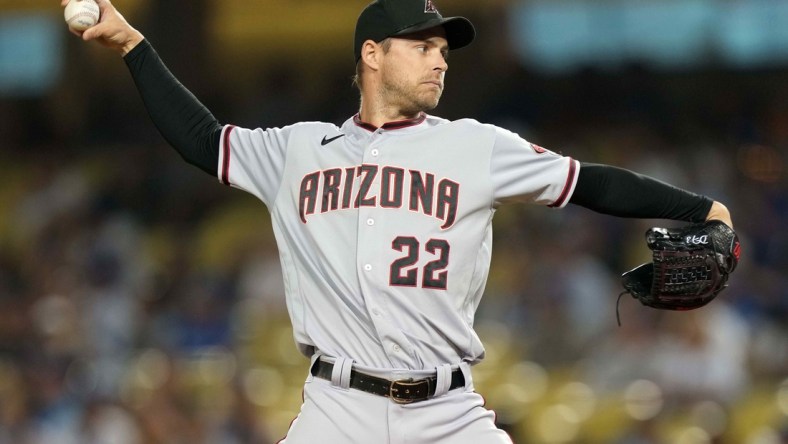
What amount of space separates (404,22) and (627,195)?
0.73 meters

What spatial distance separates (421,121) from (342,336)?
61cm

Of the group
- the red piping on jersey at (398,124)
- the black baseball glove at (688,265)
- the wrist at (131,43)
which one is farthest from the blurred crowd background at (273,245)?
the wrist at (131,43)

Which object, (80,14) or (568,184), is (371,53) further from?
(80,14)

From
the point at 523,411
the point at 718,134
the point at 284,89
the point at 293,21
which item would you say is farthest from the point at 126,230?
the point at 718,134

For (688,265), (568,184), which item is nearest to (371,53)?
(568,184)

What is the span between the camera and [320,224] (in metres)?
3.39

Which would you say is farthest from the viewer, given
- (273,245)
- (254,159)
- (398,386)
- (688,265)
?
(273,245)

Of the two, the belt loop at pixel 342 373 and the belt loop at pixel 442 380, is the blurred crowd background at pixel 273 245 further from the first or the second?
the belt loop at pixel 342 373

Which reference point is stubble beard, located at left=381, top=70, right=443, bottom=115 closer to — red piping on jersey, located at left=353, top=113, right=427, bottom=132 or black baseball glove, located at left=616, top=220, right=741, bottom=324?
red piping on jersey, located at left=353, top=113, right=427, bottom=132

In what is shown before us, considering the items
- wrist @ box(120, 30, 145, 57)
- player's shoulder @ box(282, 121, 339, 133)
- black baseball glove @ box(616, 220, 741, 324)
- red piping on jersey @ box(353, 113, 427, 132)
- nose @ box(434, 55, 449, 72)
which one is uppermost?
wrist @ box(120, 30, 145, 57)

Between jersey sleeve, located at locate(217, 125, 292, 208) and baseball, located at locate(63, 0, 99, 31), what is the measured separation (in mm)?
457

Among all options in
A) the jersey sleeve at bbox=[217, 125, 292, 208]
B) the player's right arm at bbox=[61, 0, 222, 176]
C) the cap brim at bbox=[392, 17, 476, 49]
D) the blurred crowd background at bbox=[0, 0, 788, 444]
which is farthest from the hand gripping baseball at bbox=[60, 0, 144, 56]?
the blurred crowd background at bbox=[0, 0, 788, 444]

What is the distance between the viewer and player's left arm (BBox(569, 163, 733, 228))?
10.9 ft

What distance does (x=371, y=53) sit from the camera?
141 inches
